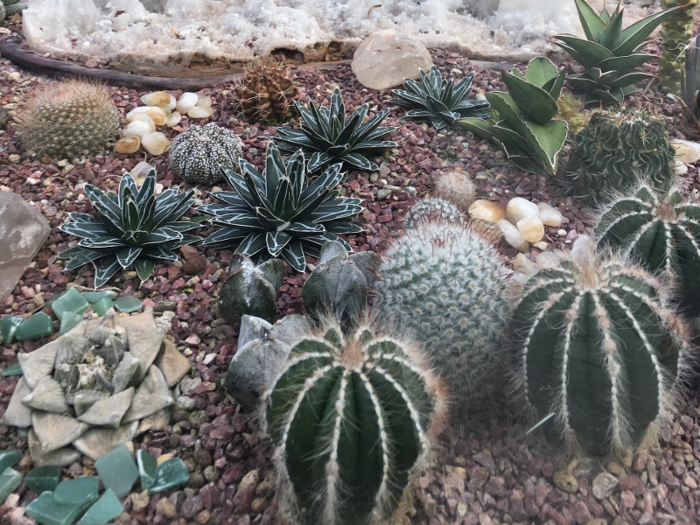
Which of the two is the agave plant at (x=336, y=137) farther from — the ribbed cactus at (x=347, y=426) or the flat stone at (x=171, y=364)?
the ribbed cactus at (x=347, y=426)

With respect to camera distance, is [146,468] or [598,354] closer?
[598,354]

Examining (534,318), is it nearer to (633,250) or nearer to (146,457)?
(633,250)

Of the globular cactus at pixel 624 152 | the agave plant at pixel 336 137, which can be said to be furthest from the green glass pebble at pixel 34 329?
the globular cactus at pixel 624 152

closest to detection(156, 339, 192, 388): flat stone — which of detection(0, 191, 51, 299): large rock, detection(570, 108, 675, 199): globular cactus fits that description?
detection(0, 191, 51, 299): large rock

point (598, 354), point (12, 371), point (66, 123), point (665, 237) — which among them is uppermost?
point (665, 237)

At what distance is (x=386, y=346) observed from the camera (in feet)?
5.00

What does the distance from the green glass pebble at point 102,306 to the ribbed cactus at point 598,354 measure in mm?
1862

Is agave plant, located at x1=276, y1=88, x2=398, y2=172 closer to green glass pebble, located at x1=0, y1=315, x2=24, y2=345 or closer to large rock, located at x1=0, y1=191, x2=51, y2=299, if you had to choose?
large rock, located at x1=0, y1=191, x2=51, y2=299

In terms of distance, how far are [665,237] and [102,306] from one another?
2.50m

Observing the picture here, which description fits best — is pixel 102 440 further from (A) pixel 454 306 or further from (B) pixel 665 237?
(B) pixel 665 237

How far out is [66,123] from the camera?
3336 mm

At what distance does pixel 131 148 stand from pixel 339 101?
1475 millimetres

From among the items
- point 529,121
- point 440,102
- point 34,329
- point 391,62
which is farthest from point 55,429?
point 391,62

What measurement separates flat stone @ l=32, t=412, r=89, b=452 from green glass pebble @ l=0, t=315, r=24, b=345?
0.53m
